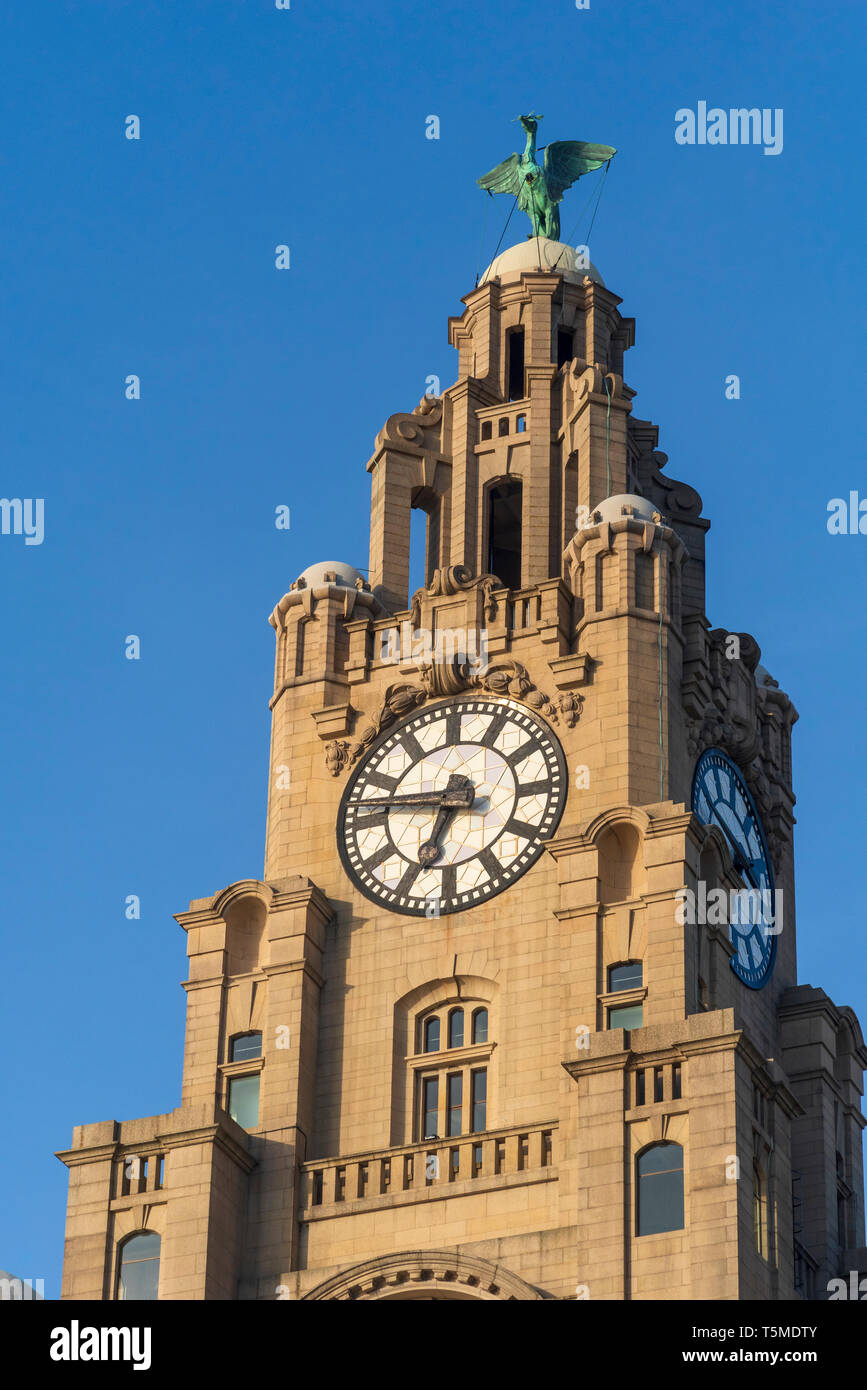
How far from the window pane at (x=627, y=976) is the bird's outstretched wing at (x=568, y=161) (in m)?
25.6

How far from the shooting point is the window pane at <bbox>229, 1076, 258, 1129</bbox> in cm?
6175

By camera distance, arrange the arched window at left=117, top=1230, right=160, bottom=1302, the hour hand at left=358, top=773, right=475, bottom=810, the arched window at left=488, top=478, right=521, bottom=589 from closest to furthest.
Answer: the arched window at left=117, top=1230, right=160, bottom=1302
the hour hand at left=358, top=773, right=475, bottom=810
the arched window at left=488, top=478, right=521, bottom=589

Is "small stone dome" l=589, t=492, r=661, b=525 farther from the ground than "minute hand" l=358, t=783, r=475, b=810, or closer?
farther from the ground

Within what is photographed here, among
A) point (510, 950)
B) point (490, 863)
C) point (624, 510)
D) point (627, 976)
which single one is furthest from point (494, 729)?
point (627, 976)

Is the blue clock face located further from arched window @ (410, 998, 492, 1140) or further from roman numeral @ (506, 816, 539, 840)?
arched window @ (410, 998, 492, 1140)

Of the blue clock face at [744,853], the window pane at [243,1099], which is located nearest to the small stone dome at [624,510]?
the blue clock face at [744,853]

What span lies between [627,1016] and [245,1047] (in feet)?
26.3

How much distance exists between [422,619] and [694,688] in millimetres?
5970

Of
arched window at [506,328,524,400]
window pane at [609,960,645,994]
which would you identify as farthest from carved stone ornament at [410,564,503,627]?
window pane at [609,960,645,994]

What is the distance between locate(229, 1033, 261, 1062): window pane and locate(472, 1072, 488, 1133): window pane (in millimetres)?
4388

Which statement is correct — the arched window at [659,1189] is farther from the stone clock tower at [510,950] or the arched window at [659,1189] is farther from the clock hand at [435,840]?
the clock hand at [435,840]

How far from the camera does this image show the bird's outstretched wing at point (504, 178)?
79.4 meters

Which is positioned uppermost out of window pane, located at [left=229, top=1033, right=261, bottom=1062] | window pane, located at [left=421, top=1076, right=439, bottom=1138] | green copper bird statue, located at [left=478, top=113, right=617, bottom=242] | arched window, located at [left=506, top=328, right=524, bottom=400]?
green copper bird statue, located at [left=478, top=113, right=617, bottom=242]
